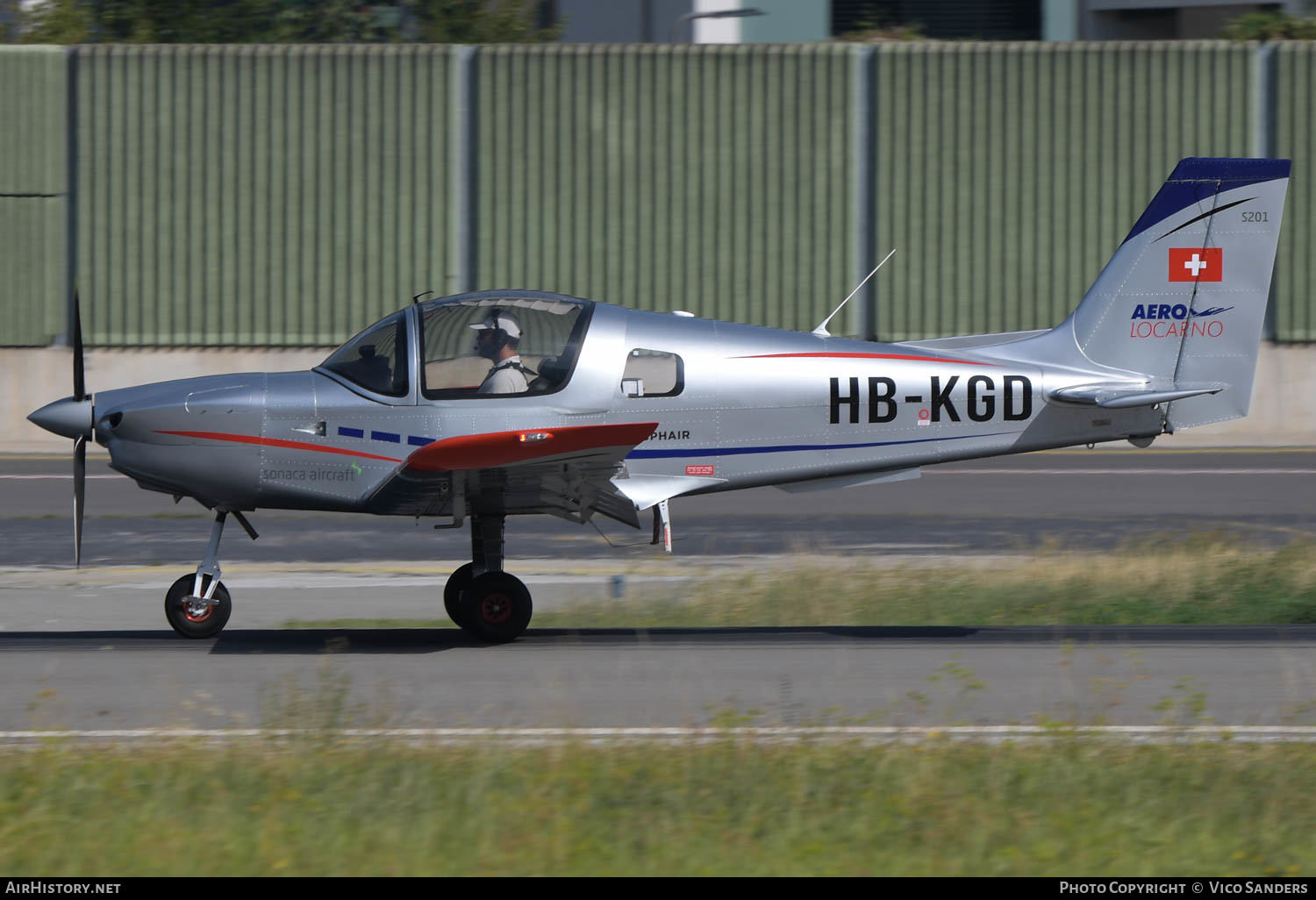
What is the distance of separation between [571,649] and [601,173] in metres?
15.9

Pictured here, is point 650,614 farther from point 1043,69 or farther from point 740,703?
point 1043,69

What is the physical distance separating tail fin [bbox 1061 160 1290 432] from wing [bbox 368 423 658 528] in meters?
3.69

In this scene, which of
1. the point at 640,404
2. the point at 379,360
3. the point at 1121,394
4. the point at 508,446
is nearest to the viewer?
the point at 508,446

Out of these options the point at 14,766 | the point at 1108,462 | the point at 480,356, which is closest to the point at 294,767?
the point at 14,766

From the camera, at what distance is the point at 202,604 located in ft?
33.9

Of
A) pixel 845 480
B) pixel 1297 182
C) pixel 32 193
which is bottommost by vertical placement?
pixel 845 480

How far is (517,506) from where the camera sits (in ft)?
33.9

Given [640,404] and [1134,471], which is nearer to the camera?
[640,404]

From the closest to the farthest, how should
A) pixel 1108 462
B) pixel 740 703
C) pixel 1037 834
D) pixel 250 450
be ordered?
pixel 1037 834 < pixel 740 703 < pixel 250 450 < pixel 1108 462

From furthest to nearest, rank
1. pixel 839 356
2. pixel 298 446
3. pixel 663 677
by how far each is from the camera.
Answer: pixel 839 356, pixel 298 446, pixel 663 677

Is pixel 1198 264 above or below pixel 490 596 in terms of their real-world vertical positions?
above

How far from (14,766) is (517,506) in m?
4.00

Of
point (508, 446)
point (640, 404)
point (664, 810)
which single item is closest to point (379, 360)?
point (508, 446)

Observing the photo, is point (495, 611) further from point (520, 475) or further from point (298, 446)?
point (298, 446)
